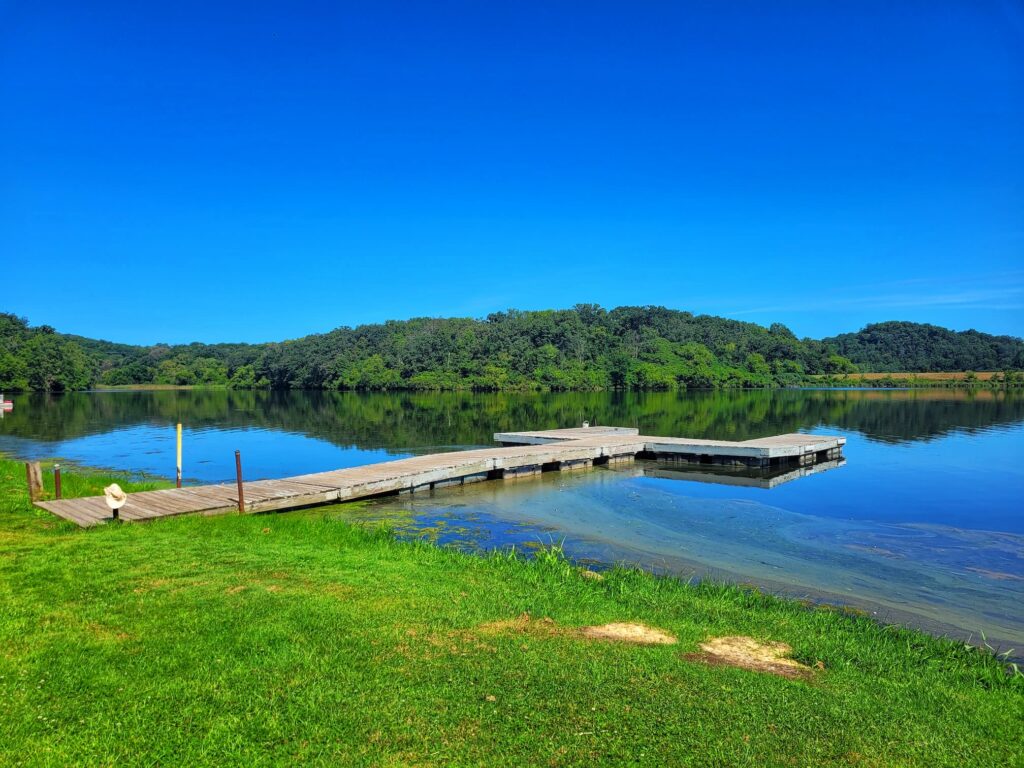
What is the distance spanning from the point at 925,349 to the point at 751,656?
15185cm

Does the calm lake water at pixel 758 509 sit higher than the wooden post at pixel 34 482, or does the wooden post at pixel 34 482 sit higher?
the wooden post at pixel 34 482

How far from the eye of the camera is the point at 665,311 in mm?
134000

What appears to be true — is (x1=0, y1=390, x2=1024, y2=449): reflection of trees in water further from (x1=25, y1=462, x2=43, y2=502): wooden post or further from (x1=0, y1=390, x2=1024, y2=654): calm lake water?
(x1=25, y1=462, x2=43, y2=502): wooden post

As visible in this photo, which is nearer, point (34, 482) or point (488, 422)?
point (34, 482)

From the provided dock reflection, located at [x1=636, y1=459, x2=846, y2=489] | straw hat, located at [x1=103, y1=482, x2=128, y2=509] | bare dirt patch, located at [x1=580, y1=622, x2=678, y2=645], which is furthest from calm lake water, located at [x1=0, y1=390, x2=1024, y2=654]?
straw hat, located at [x1=103, y1=482, x2=128, y2=509]

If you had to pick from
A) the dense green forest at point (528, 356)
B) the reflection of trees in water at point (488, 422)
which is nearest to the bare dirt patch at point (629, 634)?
the reflection of trees in water at point (488, 422)

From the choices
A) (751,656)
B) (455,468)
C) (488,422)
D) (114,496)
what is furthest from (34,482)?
(488,422)

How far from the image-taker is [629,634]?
6129mm

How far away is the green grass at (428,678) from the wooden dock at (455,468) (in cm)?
371

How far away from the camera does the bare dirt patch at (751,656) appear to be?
5441 mm

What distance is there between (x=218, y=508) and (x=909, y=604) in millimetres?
11142

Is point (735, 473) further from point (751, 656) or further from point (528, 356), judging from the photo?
point (528, 356)

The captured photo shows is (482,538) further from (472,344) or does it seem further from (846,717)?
(472,344)

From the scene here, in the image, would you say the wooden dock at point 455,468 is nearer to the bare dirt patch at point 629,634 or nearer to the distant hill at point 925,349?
the bare dirt patch at point 629,634
